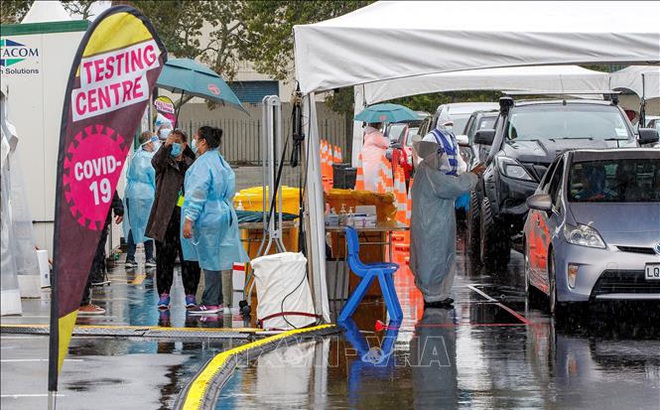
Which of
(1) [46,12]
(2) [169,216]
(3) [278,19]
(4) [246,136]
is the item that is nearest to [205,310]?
(2) [169,216]

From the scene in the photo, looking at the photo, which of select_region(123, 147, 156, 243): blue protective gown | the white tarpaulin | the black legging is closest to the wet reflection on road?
the black legging

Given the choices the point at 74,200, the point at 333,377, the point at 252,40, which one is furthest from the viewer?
the point at 252,40

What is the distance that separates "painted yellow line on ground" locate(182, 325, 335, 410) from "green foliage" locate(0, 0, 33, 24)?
2438 centimetres

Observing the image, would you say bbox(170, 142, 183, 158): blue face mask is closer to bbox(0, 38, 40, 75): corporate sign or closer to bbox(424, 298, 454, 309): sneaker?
bbox(424, 298, 454, 309): sneaker

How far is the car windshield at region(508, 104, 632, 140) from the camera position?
18.6 m

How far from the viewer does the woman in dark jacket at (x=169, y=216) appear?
46.7 ft

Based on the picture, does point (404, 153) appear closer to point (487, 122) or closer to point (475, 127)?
point (475, 127)

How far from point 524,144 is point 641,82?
27.1 feet

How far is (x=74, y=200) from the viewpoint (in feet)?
22.1

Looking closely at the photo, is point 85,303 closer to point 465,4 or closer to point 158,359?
point 158,359

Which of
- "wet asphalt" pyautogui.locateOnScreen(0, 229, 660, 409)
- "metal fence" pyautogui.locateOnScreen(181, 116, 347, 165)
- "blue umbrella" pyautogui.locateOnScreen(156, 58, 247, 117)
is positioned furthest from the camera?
"metal fence" pyautogui.locateOnScreen(181, 116, 347, 165)

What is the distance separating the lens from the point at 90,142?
22.6 feet

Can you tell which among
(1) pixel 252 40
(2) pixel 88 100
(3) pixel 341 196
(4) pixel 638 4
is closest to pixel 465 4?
(4) pixel 638 4

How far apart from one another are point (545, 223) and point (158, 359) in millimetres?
4525
